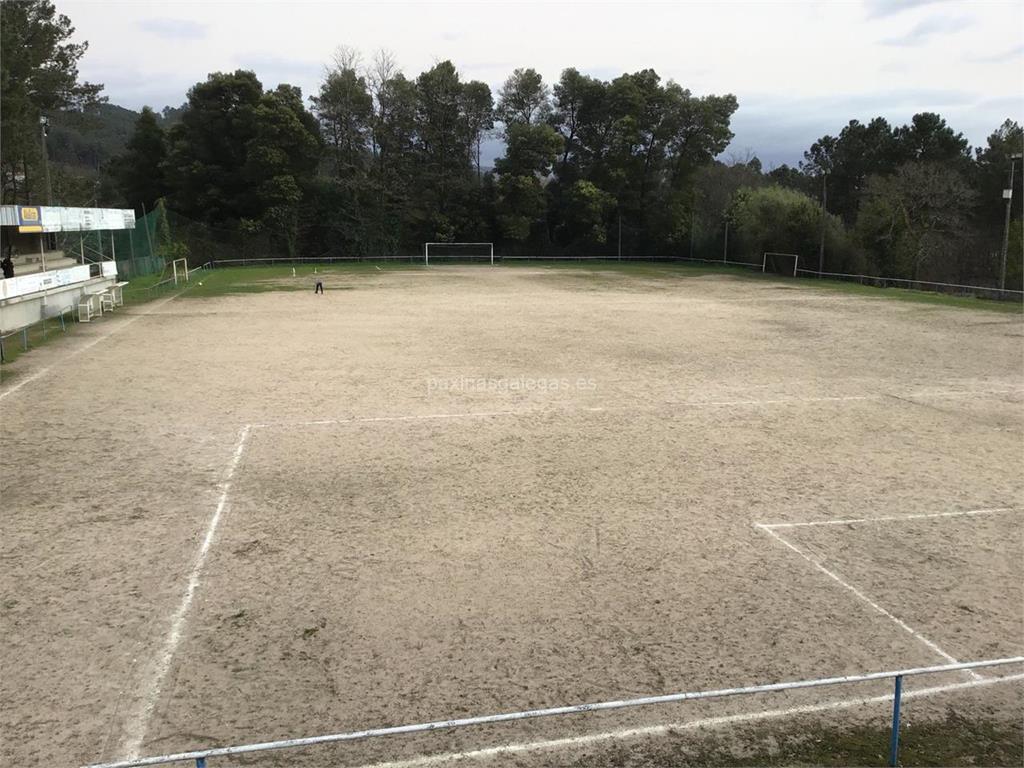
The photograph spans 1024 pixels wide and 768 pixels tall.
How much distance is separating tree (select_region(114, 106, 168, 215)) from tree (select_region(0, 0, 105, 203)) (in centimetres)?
757

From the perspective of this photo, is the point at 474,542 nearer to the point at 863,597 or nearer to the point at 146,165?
the point at 863,597

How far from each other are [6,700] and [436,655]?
302cm

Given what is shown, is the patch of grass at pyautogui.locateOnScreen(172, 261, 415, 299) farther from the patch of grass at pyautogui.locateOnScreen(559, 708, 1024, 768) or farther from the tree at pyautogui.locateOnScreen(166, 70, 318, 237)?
the patch of grass at pyautogui.locateOnScreen(559, 708, 1024, 768)

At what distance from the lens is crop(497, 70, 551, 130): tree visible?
65562 mm

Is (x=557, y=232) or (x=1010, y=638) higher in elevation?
(x=557, y=232)

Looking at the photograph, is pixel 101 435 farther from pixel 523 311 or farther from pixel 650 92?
pixel 650 92

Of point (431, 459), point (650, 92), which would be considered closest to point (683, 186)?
point (650, 92)

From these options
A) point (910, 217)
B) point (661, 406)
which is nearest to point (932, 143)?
point (910, 217)

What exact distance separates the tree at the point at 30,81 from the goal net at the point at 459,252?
25018 mm

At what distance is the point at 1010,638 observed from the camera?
6.22 metres

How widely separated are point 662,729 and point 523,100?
66.9 m

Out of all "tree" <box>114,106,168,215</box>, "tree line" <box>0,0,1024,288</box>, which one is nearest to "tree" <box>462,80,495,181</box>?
"tree line" <box>0,0,1024,288</box>

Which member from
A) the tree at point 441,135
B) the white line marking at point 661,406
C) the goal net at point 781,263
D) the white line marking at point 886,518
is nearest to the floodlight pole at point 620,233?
the tree at point 441,135

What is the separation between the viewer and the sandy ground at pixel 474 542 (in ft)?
17.9
